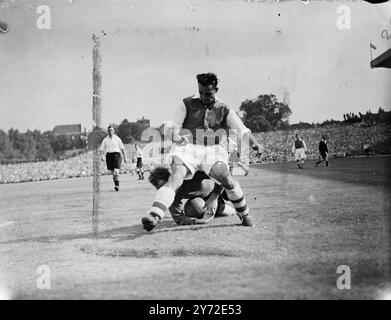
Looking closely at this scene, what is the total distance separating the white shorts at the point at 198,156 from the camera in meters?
4.19

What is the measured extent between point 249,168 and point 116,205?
1.40m

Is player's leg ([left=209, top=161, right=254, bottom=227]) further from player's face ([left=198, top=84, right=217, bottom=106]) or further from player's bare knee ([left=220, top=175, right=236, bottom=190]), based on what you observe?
player's face ([left=198, top=84, right=217, bottom=106])

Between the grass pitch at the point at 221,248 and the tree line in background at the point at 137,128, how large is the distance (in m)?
0.44

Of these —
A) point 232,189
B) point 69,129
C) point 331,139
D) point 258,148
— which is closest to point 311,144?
point 331,139

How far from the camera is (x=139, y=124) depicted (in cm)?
462

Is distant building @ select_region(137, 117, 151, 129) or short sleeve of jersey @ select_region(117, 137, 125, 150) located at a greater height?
distant building @ select_region(137, 117, 151, 129)

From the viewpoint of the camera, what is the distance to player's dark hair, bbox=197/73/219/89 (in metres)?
4.24

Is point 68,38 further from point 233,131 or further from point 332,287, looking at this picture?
point 332,287

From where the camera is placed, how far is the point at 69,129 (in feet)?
15.5

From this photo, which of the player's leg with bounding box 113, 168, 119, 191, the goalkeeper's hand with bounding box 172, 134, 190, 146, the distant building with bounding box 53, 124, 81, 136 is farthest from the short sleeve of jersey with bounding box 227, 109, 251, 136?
the player's leg with bounding box 113, 168, 119, 191

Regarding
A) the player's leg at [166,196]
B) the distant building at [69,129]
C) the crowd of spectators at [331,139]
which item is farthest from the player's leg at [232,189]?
A: the distant building at [69,129]

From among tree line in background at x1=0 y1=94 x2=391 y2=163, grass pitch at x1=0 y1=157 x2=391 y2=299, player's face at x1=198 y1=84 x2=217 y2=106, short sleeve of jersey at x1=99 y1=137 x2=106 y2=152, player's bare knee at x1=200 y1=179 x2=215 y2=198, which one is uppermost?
player's face at x1=198 y1=84 x2=217 y2=106

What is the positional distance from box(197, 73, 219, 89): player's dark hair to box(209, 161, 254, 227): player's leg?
68 centimetres

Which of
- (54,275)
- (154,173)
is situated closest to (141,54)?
(154,173)
